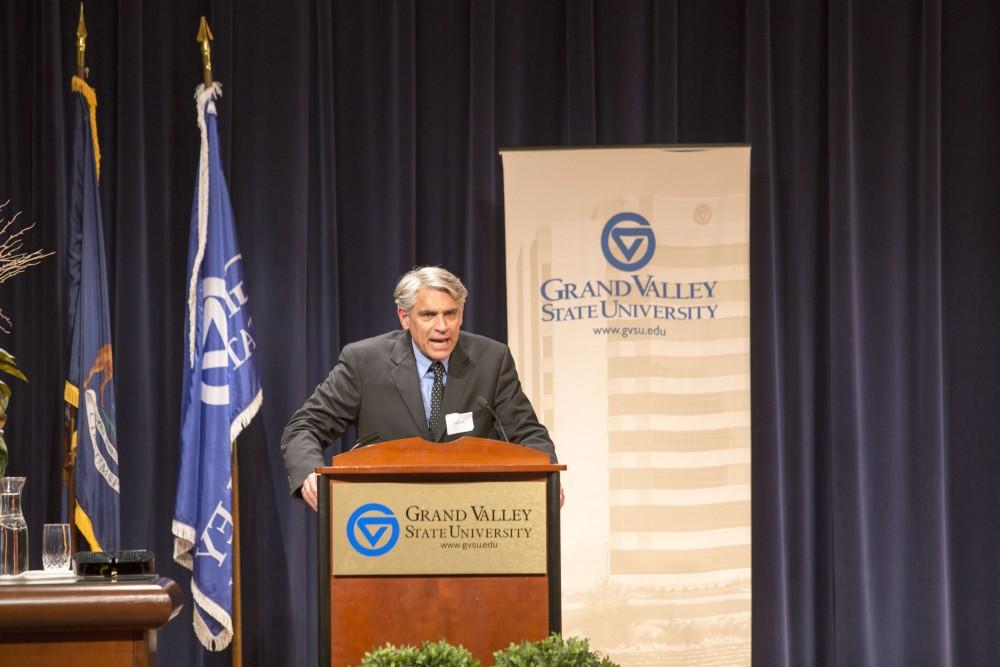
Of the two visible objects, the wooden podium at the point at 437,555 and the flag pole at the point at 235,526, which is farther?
the flag pole at the point at 235,526

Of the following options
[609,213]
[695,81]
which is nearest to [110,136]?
[609,213]

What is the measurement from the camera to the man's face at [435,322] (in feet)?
11.6

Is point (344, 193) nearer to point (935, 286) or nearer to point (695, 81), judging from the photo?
point (695, 81)

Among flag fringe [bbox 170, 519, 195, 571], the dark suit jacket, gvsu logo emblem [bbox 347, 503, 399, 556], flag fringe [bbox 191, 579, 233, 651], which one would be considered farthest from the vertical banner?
gvsu logo emblem [bbox 347, 503, 399, 556]

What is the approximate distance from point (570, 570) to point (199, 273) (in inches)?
75.5

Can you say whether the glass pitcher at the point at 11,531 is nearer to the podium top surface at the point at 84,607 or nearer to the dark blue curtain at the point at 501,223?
the podium top surface at the point at 84,607

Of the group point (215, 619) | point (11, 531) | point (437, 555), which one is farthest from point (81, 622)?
point (215, 619)

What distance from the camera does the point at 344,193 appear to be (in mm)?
5062

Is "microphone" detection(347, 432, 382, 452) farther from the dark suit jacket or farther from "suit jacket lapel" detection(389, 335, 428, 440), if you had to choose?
"suit jacket lapel" detection(389, 335, 428, 440)

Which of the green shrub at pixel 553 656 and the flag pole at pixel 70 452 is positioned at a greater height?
the flag pole at pixel 70 452

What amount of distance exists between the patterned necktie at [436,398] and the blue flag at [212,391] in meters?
1.22

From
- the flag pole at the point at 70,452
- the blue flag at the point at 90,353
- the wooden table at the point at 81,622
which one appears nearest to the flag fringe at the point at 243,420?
the blue flag at the point at 90,353

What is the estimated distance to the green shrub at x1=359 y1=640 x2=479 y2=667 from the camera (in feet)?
7.07

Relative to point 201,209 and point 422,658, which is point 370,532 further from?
point 201,209
